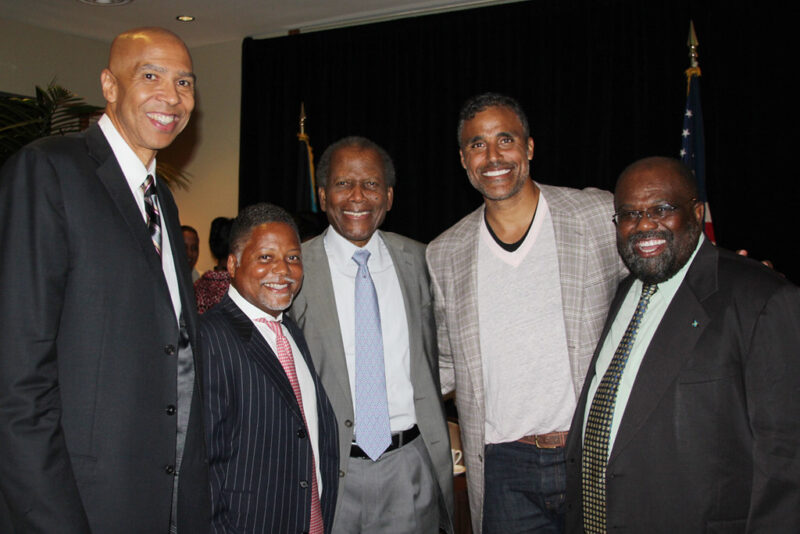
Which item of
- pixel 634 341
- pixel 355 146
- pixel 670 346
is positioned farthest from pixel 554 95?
pixel 670 346

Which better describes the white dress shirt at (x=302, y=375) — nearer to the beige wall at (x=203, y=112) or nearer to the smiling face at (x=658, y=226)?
the smiling face at (x=658, y=226)

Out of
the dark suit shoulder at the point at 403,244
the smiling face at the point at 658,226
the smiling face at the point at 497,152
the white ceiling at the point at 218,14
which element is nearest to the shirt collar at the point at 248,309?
the dark suit shoulder at the point at 403,244

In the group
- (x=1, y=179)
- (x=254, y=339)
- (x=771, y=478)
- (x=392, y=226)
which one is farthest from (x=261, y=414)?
(x=392, y=226)

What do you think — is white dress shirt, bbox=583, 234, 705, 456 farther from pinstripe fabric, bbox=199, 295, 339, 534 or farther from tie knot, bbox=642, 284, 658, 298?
pinstripe fabric, bbox=199, 295, 339, 534

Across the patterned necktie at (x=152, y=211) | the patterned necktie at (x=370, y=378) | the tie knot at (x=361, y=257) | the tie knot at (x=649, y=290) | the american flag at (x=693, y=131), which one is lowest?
the patterned necktie at (x=370, y=378)

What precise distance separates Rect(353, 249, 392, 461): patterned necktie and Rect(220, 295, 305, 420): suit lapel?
0.38 metres

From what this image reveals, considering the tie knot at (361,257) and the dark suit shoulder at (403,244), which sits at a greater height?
the dark suit shoulder at (403,244)

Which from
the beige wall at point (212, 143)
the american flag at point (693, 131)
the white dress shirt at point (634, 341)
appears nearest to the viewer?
the white dress shirt at point (634, 341)

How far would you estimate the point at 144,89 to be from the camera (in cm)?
184

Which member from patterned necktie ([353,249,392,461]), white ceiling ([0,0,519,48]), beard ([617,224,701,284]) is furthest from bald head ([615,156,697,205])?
white ceiling ([0,0,519,48])

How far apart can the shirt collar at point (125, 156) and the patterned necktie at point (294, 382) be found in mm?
672

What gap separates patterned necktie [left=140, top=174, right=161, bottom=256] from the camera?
1.82 metres

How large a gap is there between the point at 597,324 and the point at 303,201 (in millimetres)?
5247

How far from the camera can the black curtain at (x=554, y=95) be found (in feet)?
17.9
